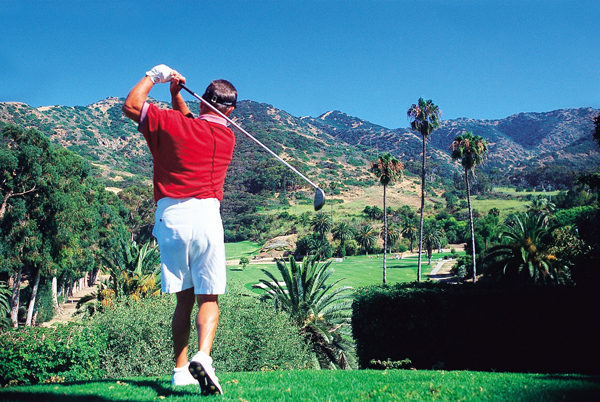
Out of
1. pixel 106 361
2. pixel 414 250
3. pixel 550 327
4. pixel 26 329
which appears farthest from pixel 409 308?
pixel 414 250

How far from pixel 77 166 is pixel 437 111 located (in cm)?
3293

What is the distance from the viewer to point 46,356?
8.84 m

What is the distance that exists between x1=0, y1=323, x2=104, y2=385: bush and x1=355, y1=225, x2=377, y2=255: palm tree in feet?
295

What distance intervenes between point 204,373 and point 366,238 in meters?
96.0

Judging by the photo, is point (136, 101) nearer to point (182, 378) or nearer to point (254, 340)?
point (182, 378)

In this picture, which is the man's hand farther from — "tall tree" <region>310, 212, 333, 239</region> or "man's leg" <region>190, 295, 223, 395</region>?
"tall tree" <region>310, 212, 333, 239</region>

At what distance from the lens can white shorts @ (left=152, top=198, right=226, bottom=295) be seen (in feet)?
10.2

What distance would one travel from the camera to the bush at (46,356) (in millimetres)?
8305

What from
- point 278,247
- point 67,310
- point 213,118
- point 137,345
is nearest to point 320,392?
point 213,118

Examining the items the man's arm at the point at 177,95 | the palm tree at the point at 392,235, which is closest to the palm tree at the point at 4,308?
the man's arm at the point at 177,95

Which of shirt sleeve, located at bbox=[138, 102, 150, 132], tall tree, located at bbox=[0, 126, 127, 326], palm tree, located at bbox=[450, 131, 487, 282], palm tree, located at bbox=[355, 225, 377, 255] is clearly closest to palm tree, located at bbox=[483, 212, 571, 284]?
palm tree, located at bbox=[450, 131, 487, 282]

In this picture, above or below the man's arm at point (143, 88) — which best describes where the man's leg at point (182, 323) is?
below

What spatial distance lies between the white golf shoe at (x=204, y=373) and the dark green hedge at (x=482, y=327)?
10083mm

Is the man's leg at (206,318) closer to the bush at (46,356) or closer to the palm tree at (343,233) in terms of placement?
the bush at (46,356)
